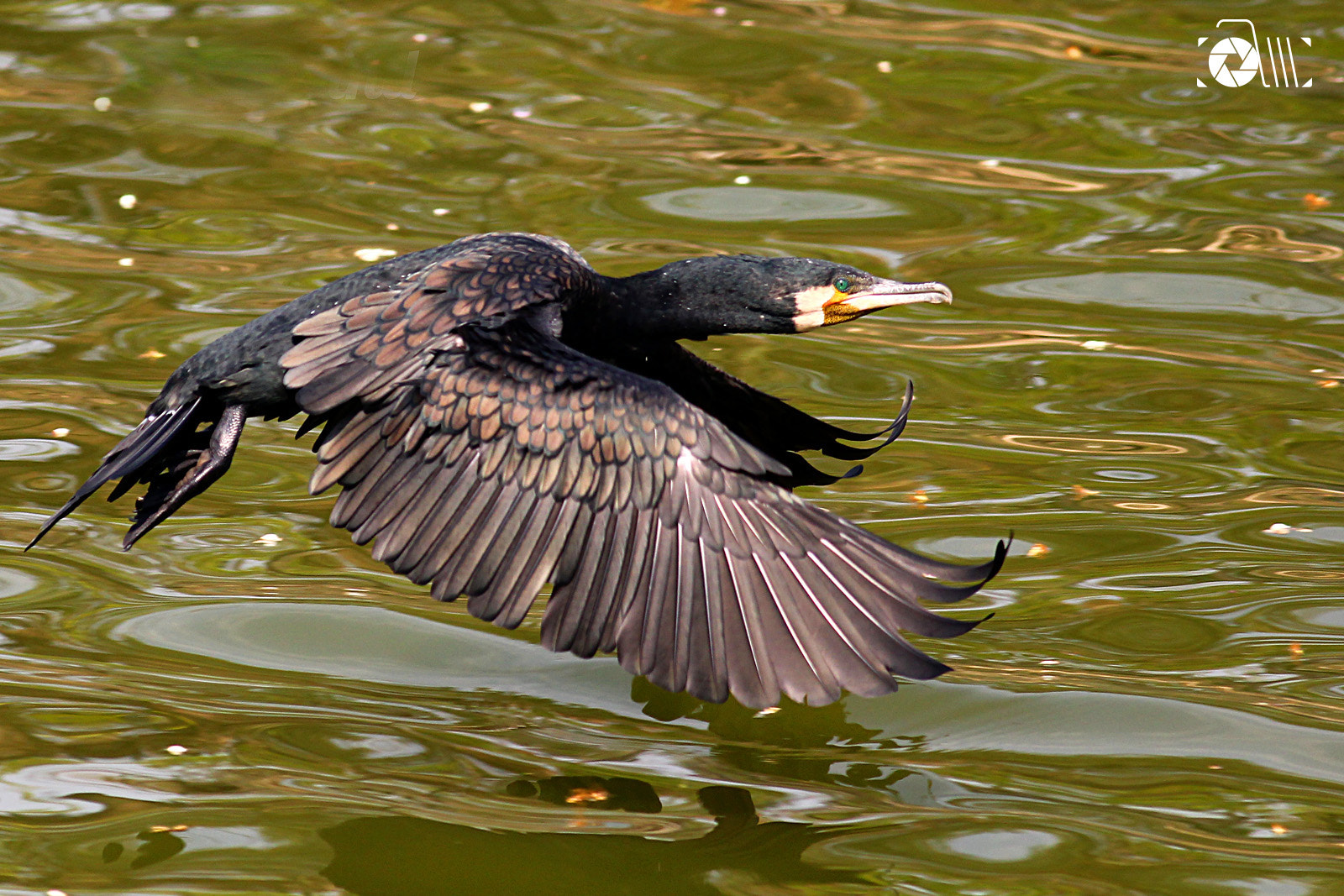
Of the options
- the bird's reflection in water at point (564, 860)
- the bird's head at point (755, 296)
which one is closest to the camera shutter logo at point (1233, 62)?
the bird's head at point (755, 296)

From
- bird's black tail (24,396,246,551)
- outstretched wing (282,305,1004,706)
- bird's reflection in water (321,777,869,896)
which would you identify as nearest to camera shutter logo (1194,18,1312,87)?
outstretched wing (282,305,1004,706)

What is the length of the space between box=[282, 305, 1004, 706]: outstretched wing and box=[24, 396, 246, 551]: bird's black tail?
1.66 ft

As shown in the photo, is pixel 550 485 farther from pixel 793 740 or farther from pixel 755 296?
pixel 755 296

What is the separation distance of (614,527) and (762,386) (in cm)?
293

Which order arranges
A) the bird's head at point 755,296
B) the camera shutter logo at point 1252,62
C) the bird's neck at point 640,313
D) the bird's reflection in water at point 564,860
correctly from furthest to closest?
the camera shutter logo at point 1252,62
the bird's neck at point 640,313
the bird's head at point 755,296
the bird's reflection in water at point 564,860

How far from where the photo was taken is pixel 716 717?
15.1 ft

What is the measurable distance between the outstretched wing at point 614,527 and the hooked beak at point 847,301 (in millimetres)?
937

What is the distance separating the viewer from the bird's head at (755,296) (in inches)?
195

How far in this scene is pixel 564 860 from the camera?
3.79m

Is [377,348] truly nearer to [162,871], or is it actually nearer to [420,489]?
[420,489]

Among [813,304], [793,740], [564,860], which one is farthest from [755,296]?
[564,860]

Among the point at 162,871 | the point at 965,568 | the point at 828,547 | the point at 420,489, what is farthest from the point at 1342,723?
the point at 162,871

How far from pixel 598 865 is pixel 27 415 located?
11.6ft

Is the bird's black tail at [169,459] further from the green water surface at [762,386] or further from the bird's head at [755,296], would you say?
the bird's head at [755,296]
